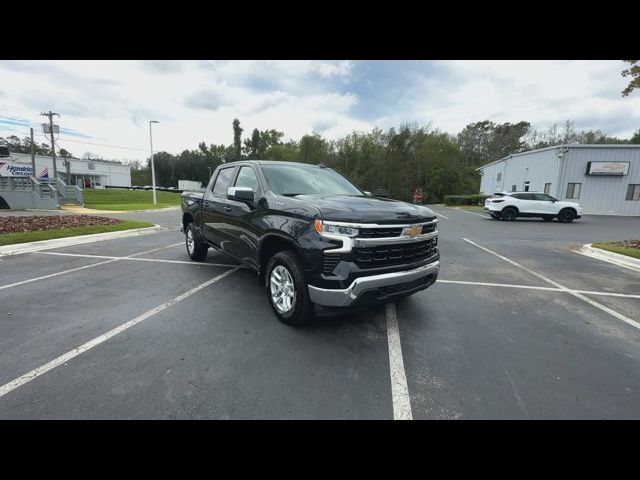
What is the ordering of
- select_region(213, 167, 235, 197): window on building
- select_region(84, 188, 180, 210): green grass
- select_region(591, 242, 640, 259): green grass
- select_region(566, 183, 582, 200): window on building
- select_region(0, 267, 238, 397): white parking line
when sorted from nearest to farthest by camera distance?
select_region(0, 267, 238, 397): white parking line < select_region(213, 167, 235, 197): window on building < select_region(591, 242, 640, 259): green grass < select_region(84, 188, 180, 210): green grass < select_region(566, 183, 582, 200): window on building

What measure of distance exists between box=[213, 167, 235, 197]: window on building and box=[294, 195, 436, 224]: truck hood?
1.98 meters

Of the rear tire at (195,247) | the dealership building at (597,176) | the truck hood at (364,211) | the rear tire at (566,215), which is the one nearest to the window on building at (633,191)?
the dealership building at (597,176)

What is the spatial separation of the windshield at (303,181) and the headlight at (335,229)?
1.09 metres

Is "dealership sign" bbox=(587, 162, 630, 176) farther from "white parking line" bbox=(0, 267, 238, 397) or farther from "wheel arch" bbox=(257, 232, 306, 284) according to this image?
"white parking line" bbox=(0, 267, 238, 397)

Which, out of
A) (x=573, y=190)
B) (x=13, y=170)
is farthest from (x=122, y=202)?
(x=573, y=190)

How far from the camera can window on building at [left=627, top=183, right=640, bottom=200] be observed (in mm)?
23266

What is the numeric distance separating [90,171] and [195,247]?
7360cm

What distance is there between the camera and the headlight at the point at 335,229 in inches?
120

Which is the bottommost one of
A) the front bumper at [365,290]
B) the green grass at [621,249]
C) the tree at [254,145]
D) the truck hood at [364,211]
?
the green grass at [621,249]

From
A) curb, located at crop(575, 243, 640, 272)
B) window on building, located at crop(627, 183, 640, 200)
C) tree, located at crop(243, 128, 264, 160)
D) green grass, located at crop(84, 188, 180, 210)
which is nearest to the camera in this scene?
curb, located at crop(575, 243, 640, 272)

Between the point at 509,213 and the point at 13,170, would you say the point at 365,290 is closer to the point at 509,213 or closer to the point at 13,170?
the point at 509,213

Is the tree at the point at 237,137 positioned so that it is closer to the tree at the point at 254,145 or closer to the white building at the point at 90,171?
the tree at the point at 254,145

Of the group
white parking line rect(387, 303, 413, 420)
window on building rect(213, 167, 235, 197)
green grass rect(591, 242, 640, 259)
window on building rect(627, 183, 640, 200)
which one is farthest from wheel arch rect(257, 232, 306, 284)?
window on building rect(627, 183, 640, 200)
